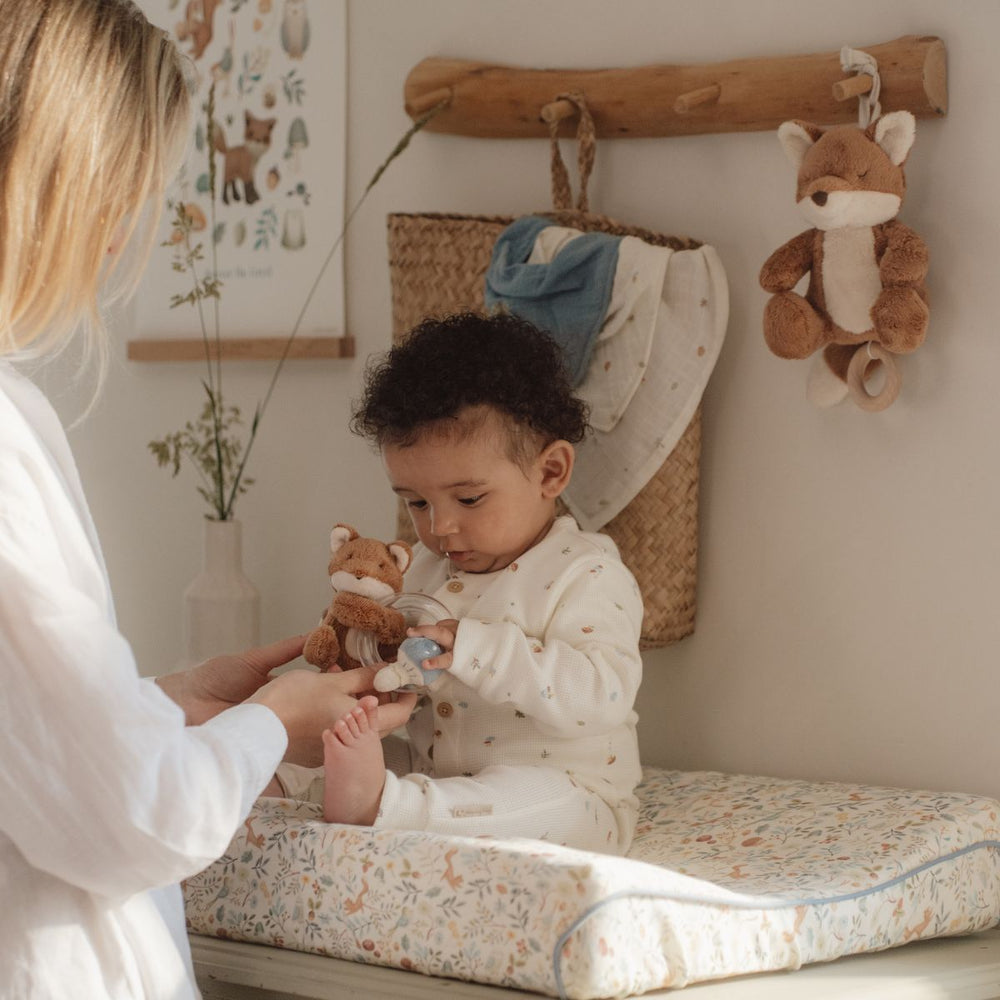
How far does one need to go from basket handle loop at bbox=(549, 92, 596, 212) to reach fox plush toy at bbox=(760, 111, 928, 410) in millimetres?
319

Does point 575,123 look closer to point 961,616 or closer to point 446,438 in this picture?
point 446,438

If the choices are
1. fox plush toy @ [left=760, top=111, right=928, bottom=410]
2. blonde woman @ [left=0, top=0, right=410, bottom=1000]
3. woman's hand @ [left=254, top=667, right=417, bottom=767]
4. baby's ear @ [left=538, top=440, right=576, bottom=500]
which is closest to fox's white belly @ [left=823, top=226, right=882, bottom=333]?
fox plush toy @ [left=760, top=111, right=928, bottom=410]

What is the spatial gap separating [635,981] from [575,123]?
49.1 inches

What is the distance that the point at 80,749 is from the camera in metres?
0.97

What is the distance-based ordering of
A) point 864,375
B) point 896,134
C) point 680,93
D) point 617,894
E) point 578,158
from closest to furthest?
1. point 617,894
2. point 896,134
3. point 864,375
4. point 680,93
5. point 578,158

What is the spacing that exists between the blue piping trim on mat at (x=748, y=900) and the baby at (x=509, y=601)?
0.99 feet

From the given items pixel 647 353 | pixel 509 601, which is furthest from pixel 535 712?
pixel 647 353

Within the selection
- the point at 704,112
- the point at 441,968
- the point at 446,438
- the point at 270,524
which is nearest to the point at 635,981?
the point at 441,968

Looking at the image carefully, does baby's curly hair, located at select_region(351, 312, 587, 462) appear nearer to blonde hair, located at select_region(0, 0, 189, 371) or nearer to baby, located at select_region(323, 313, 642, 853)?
baby, located at select_region(323, 313, 642, 853)

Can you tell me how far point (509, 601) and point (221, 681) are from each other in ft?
1.15

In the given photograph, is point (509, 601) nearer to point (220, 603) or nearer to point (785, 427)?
point (785, 427)

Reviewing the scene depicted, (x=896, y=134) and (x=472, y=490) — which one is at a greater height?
(x=896, y=134)

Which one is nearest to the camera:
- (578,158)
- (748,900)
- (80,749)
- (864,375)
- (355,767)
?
(80,749)

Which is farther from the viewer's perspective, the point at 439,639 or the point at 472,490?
the point at 472,490
